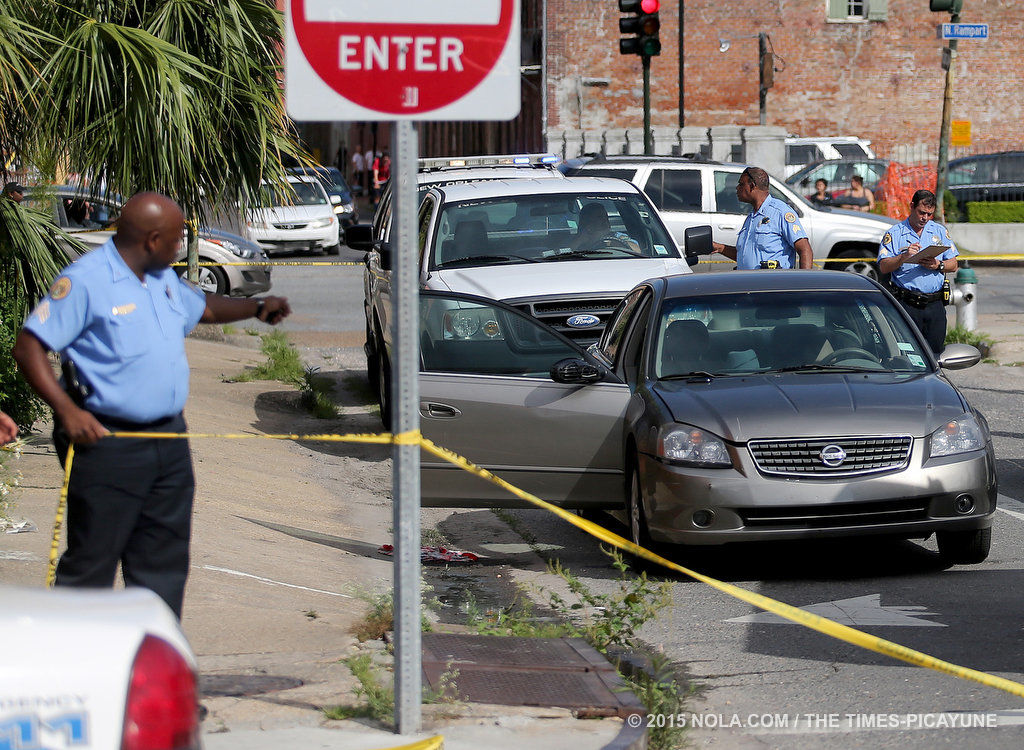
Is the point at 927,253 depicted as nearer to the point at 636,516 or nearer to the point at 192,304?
the point at 636,516

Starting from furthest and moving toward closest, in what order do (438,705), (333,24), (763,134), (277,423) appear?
1. (763,134)
2. (277,423)
3. (438,705)
4. (333,24)

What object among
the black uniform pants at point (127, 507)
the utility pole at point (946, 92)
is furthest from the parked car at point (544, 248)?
Result: the utility pole at point (946, 92)

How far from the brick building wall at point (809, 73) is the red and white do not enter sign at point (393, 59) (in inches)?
1616

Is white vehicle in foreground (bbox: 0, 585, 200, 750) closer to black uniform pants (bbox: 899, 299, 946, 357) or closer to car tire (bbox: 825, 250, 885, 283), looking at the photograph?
black uniform pants (bbox: 899, 299, 946, 357)

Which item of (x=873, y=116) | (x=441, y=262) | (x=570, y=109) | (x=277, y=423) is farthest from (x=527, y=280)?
(x=873, y=116)

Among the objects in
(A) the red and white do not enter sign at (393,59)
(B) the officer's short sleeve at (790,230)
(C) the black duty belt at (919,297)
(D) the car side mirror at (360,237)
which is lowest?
(C) the black duty belt at (919,297)

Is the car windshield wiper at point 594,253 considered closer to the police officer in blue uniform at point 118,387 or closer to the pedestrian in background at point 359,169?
the police officer in blue uniform at point 118,387

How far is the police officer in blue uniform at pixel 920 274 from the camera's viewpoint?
A: 1195 centimetres

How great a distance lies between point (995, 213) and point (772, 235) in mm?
21247

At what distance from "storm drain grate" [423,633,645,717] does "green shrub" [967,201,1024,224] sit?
2711 centimetres

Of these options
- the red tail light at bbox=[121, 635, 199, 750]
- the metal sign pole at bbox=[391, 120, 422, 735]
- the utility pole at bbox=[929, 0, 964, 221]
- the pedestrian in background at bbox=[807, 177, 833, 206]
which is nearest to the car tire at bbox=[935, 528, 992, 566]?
the metal sign pole at bbox=[391, 120, 422, 735]

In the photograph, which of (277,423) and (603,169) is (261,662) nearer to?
(277,423)

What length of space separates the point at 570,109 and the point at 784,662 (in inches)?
1573

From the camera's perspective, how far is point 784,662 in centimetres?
634
